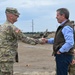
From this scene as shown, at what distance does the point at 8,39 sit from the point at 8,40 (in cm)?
2

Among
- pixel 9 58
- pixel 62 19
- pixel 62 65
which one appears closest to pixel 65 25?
pixel 62 19

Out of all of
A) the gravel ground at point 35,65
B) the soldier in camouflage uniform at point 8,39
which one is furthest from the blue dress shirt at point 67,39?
the gravel ground at point 35,65

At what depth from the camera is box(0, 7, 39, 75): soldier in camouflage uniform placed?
7.97 m

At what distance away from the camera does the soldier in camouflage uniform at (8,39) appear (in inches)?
314

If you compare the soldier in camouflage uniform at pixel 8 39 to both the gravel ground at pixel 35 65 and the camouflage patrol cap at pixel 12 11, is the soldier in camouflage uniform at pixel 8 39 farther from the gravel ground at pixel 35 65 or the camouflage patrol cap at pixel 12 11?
the gravel ground at pixel 35 65

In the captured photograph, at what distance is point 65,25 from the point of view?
7742 mm

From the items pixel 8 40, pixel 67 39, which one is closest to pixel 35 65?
pixel 8 40

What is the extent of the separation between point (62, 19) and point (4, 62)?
1.50 meters

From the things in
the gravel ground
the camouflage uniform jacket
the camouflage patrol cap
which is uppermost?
the camouflage patrol cap

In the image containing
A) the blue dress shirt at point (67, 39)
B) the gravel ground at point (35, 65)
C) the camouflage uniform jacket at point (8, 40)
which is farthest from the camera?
the gravel ground at point (35, 65)

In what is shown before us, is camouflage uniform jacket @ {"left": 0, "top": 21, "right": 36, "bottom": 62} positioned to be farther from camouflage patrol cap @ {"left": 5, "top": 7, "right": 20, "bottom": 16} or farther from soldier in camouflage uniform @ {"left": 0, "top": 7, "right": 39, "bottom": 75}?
camouflage patrol cap @ {"left": 5, "top": 7, "right": 20, "bottom": 16}

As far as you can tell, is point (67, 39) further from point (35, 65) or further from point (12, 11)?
point (35, 65)

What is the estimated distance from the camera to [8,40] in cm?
803

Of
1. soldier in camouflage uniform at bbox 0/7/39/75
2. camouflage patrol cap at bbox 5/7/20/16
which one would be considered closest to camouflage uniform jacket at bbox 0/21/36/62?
soldier in camouflage uniform at bbox 0/7/39/75
